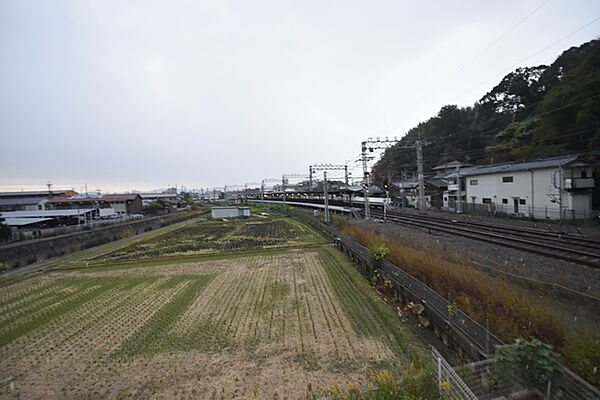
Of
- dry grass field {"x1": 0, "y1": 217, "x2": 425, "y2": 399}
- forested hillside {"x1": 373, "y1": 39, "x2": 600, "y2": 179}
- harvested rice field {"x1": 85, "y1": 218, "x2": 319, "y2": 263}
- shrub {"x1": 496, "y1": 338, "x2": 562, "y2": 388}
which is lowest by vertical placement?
harvested rice field {"x1": 85, "y1": 218, "x2": 319, "y2": 263}

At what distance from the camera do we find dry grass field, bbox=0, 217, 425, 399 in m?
5.30

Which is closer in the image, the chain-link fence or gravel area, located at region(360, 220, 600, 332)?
the chain-link fence

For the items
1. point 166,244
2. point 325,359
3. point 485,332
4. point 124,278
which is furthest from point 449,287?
point 166,244

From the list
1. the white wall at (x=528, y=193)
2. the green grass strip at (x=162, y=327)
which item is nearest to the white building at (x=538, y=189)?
the white wall at (x=528, y=193)

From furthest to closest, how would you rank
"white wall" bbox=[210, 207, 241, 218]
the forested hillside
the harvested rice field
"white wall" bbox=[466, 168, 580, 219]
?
"white wall" bbox=[210, 207, 241, 218] < the forested hillside < "white wall" bbox=[466, 168, 580, 219] < the harvested rice field

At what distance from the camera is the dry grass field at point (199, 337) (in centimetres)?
530

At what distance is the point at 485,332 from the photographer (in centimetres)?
483

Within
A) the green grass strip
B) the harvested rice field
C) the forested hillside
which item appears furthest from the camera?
the forested hillside

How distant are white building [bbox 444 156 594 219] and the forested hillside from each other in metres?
3.85

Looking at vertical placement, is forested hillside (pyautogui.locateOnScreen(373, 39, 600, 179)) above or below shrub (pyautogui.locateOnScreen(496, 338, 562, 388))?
above

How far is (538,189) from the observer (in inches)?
785

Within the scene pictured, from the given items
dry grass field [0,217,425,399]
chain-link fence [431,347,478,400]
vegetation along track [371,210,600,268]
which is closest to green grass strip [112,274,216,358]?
dry grass field [0,217,425,399]

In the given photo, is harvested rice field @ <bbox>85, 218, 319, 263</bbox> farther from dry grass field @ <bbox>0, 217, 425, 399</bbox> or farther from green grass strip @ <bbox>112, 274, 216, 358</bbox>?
green grass strip @ <bbox>112, 274, 216, 358</bbox>

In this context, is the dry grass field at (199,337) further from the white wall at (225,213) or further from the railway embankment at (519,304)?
the white wall at (225,213)
